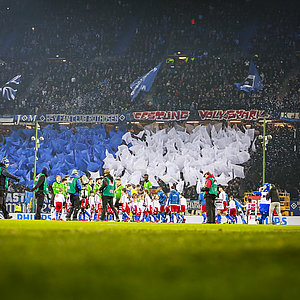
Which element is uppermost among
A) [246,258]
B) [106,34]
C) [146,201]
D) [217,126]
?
[106,34]

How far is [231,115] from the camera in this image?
36.9m

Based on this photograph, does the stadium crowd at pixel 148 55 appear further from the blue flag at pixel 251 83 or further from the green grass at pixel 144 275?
the green grass at pixel 144 275

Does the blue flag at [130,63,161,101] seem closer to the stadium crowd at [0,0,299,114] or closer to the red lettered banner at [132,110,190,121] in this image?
the stadium crowd at [0,0,299,114]

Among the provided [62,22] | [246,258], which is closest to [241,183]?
[62,22]

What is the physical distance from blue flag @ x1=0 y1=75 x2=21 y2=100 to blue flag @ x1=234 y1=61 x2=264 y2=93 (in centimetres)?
1645

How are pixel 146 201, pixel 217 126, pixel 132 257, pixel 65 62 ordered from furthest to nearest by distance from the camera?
pixel 65 62
pixel 217 126
pixel 146 201
pixel 132 257

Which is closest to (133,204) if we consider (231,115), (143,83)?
(231,115)

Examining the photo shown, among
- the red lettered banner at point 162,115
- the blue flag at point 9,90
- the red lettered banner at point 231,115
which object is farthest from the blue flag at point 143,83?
the blue flag at point 9,90

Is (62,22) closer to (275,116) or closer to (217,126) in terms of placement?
(217,126)

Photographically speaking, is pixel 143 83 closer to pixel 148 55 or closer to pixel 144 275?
pixel 148 55

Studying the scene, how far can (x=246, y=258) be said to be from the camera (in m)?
3.32

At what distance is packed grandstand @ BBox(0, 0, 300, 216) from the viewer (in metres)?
36.6

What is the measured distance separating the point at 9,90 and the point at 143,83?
10176 millimetres

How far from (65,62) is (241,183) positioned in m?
17.1
